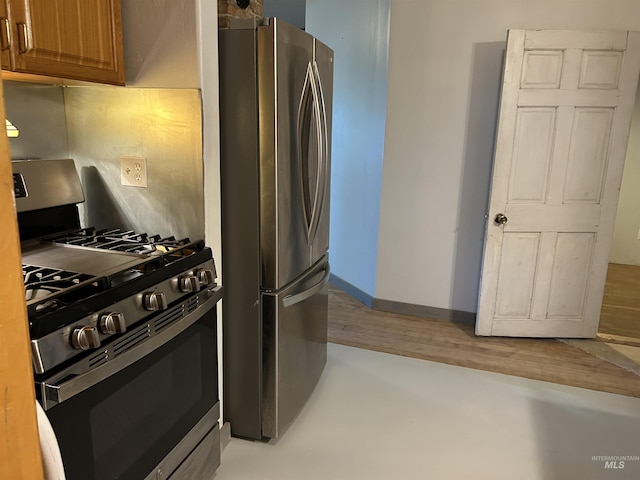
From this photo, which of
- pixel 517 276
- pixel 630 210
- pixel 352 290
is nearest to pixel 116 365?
pixel 517 276

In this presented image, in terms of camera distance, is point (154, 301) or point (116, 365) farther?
point (154, 301)

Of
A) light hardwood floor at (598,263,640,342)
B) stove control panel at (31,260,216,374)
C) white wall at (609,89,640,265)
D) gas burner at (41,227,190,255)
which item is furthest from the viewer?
white wall at (609,89,640,265)

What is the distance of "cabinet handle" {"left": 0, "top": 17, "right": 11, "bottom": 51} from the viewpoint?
1239mm

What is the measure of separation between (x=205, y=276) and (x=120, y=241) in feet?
1.22

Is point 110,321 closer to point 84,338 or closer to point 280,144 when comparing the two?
point 84,338

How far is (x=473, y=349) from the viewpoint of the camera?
3.22m

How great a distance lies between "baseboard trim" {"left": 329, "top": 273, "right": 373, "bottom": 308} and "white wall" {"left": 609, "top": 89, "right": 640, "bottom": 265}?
10.3ft

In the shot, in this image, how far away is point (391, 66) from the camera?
349 cm

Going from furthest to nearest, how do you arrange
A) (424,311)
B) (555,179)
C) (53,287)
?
(424,311) → (555,179) → (53,287)

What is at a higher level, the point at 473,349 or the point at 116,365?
the point at 116,365

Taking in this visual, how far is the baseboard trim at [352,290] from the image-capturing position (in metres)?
3.97

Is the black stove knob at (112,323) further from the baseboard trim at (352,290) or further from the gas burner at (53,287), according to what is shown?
the baseboard trim at (352,290)

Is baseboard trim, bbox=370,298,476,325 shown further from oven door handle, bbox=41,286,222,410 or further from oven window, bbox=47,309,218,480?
oven door handle, bbox=41,286,222,410

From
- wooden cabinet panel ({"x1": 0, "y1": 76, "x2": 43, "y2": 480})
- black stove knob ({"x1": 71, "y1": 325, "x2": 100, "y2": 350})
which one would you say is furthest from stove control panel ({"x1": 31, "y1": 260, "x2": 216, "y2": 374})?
wooden cabinet panel ({"x1": 0, "y1": 76, "x2": 43, "y2": 480})
